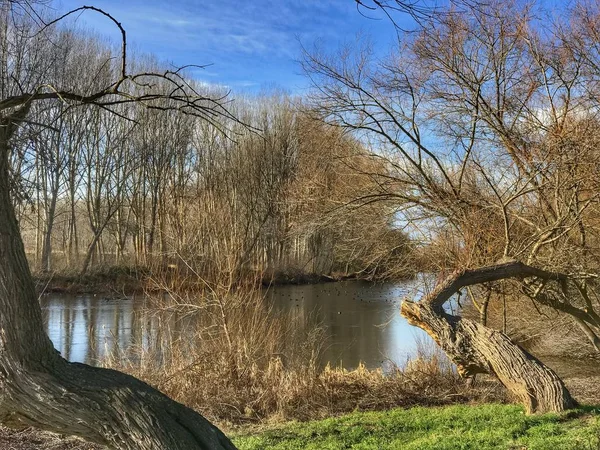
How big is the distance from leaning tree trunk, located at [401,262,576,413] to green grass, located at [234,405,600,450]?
249 mm

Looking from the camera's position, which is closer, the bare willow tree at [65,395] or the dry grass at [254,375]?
the bare willow tree at [65,395]

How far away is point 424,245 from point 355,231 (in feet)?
4.98

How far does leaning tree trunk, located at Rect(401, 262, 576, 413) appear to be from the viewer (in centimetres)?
654

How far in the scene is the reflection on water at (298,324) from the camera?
11.3 m

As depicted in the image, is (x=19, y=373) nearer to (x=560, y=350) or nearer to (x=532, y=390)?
(x=532, y=390)

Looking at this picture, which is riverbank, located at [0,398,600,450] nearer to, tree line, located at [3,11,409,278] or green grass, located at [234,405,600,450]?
green grass, located at [234,405,600,450]

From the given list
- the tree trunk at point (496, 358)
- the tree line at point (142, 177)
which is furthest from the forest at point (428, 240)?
the tree line at point (142, 177)

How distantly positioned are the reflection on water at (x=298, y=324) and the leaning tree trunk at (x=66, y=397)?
23.1 feet

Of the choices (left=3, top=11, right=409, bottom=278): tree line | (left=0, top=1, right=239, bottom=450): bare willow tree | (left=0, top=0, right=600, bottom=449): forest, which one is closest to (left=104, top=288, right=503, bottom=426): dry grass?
(left=0, top=0, right=600, bottom=449): forest

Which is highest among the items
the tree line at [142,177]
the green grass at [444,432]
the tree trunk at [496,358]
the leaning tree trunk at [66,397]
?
the tree line at [142,177]

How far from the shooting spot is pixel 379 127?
36.8 ft

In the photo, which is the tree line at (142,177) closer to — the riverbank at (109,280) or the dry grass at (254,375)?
the riverbank at (109,280)

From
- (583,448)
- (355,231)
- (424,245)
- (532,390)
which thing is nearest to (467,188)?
(424,245)

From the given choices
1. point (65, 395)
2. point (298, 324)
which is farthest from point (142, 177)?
point (65, 395)
